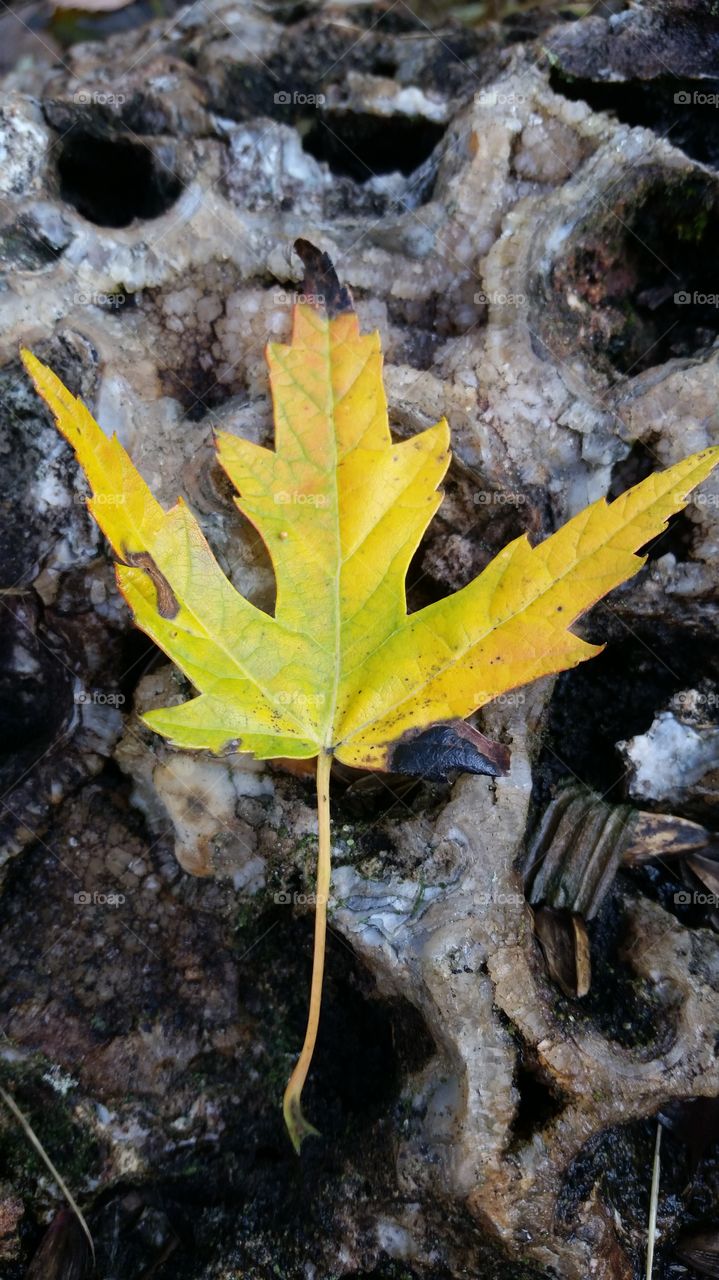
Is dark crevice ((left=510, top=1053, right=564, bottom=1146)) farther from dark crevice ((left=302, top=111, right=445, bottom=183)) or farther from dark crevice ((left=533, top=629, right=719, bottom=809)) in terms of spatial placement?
dark crevice ((left=302, top=111, right=445, bottom=183))

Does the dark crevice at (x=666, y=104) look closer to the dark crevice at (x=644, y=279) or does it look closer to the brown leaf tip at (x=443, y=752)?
the dark crevice at (x=644, y=279)

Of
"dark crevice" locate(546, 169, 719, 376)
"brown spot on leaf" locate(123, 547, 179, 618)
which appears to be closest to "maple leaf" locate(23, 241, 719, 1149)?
"brown spot on leaf" locate(123, 547, 179, 618)

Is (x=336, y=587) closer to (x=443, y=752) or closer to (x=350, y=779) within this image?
(x=443, y=752)

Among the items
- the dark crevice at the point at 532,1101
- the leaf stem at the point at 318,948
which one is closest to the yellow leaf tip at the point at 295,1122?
the leaf stem at the point at 318,948

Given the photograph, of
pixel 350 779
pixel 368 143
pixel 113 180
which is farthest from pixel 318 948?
pixel 368 143

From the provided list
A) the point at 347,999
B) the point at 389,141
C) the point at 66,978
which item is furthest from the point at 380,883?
the point at 389,141

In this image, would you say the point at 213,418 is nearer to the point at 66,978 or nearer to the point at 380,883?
the point at 380,883
